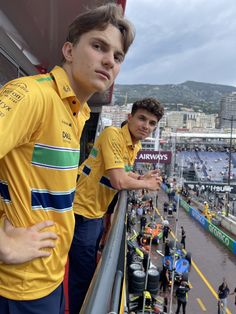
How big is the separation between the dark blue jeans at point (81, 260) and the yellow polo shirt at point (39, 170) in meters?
1.15

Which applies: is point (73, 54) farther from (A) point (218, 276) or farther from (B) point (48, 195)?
(A) point (218, 276)

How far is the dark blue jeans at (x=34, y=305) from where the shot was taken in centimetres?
119

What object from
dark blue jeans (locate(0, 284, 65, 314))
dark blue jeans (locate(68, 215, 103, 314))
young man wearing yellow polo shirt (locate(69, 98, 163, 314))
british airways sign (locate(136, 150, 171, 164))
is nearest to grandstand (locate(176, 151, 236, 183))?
british airways sign (locate(136, 150, 171, 164))

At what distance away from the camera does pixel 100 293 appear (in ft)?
3.00

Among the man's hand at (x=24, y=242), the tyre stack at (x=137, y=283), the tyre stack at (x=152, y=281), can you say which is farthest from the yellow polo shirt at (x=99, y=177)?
the tyre stack at (x=152, y=281)

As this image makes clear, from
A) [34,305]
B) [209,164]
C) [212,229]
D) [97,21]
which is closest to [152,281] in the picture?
[34,305]

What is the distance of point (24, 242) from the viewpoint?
1136 millimetres

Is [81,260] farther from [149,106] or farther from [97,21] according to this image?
[97,21]

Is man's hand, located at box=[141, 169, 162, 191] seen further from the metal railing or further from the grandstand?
the grandstand

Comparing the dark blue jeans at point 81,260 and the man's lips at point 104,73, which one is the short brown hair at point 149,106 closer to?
the dark blue jeans at point 81,260

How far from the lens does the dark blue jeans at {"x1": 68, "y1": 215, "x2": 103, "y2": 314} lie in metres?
2.42

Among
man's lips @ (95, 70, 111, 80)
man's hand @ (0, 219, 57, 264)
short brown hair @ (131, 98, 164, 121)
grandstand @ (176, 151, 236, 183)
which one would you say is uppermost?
grandstand @ (176, 151, 236, 183)

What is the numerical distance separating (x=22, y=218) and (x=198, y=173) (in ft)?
154

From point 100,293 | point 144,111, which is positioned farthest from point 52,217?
point 144,111
